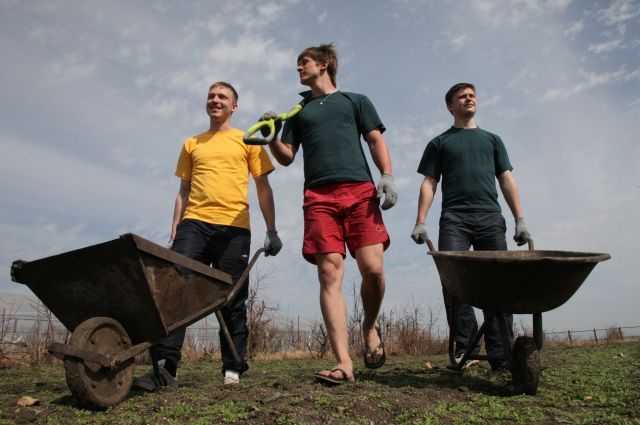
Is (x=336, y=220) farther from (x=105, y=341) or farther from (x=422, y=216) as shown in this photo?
(x=105, y=341)

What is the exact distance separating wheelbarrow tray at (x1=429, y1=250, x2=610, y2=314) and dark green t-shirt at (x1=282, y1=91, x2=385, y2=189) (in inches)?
29.9

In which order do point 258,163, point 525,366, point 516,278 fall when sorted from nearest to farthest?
point 516,278 < point 525,366 < point 258,163

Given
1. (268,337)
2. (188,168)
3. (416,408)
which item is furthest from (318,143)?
(268,337)

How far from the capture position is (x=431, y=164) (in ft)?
13.4

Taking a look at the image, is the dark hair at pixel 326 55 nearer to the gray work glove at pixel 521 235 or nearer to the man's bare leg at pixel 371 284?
the man's bare leg at pixel 371 284

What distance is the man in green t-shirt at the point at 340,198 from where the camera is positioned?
3031mm

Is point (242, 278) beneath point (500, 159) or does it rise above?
beneath

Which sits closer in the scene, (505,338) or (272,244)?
(505,338)

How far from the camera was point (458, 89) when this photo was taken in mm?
4148

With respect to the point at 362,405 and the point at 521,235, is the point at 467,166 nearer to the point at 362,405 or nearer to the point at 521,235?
the point at 521,235

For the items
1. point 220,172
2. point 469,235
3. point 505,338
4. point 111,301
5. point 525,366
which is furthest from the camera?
point 469,235

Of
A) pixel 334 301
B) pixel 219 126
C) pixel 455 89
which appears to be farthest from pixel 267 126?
pixel 455 89

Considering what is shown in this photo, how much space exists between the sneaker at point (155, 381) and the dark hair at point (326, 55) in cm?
222

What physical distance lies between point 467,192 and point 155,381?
2.52 m
